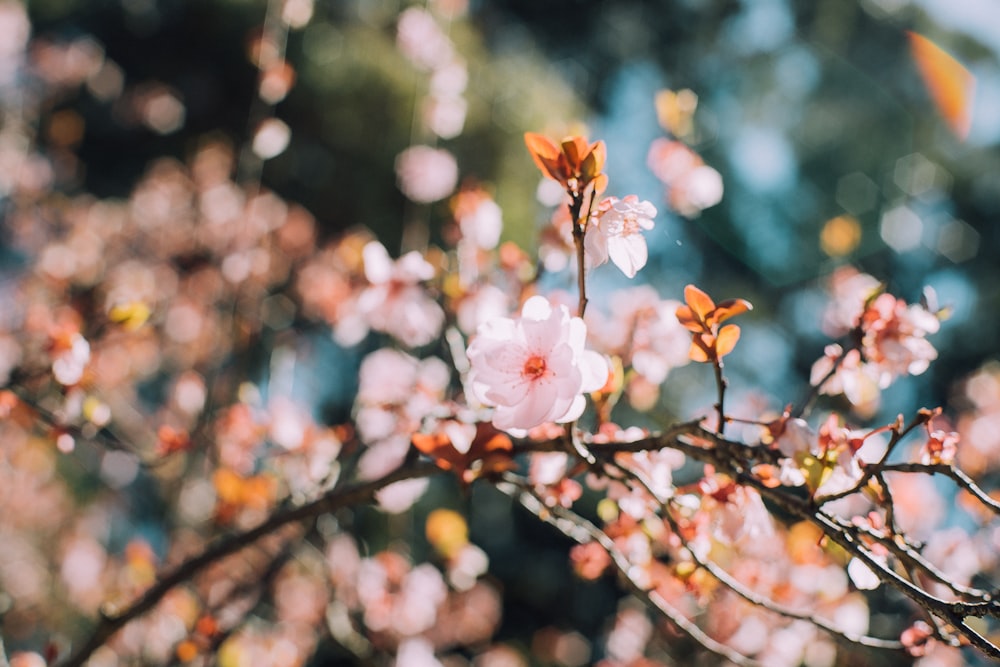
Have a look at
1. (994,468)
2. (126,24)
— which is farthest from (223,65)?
(994,468)

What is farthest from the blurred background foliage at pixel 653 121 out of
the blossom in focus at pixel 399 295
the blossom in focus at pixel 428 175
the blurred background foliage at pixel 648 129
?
the blossom in focus at pixel 399 295

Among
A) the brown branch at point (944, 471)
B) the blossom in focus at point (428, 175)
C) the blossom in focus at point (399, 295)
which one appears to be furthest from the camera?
the blossom in focus at point (428, 175)

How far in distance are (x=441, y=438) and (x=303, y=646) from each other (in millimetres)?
2458

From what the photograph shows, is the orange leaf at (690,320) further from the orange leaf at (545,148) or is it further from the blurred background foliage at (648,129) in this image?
the blurred background foliage at (648,129)

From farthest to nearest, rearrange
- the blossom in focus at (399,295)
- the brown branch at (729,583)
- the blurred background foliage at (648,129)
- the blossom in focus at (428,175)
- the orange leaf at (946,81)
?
the orange leaf at (946,81), the blurred background foliage at (648,129), the blossom in focus at (428,175), the blossom in focus at (399,295), the brown branch at (729,583)

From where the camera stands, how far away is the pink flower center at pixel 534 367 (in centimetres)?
65

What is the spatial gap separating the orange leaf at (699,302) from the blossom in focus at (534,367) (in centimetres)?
10

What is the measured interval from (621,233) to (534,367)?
146 millimetres

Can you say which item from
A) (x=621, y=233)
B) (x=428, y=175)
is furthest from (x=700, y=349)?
(x=428, y=175)

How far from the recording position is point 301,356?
3.57m

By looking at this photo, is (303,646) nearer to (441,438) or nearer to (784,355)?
(441,438)

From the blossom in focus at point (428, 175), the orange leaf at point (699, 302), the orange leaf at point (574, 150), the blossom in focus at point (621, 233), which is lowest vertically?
the blossom in focus at point (428, 175)

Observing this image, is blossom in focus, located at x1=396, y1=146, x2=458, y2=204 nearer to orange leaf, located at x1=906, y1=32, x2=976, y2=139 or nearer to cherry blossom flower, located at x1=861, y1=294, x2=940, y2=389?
cherry blossom flower, located at x1=861, y1=294, x2=940, y2=389

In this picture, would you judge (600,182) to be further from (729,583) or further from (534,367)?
(729,583)
